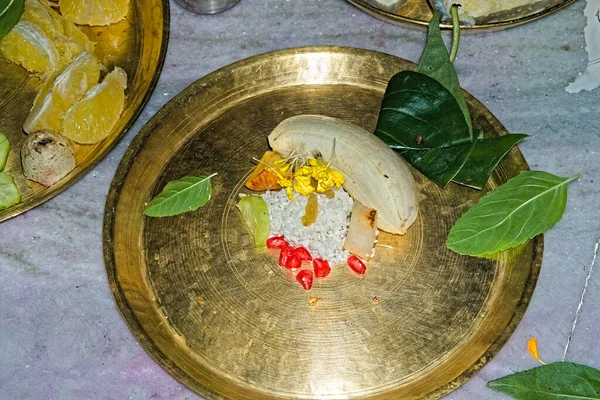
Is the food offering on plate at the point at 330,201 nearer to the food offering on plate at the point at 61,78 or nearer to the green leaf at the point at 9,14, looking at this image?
the food offering on plate at the point at 61,78

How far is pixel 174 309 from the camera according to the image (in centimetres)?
147

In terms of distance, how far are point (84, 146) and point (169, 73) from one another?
1.01 ft

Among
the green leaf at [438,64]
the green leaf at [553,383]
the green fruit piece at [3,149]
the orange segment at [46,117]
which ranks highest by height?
the green leaf at [438,64]

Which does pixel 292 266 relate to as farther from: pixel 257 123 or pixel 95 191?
pixel 95 191

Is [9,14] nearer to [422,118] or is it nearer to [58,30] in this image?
[58,30]

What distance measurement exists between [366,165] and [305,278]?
0.77 feet

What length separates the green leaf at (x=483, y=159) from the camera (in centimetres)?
154

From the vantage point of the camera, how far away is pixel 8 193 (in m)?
1.58

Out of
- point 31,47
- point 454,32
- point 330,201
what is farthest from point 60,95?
point 454,32

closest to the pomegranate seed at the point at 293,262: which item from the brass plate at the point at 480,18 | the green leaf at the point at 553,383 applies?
the green leaf at the point at 553,383

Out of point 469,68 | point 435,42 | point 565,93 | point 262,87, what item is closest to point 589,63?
point 565,93

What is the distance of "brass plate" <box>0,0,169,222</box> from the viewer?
162 cm

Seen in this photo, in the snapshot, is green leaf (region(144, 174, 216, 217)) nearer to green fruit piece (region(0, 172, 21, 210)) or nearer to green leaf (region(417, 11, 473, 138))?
green fruit piece (region(0, 172, 21, 210))

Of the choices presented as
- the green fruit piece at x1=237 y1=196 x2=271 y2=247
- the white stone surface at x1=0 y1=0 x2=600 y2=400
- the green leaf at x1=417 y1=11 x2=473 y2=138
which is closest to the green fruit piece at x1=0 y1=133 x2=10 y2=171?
the white stone surface at x1=0 y1=0 x2=600 y2=400
